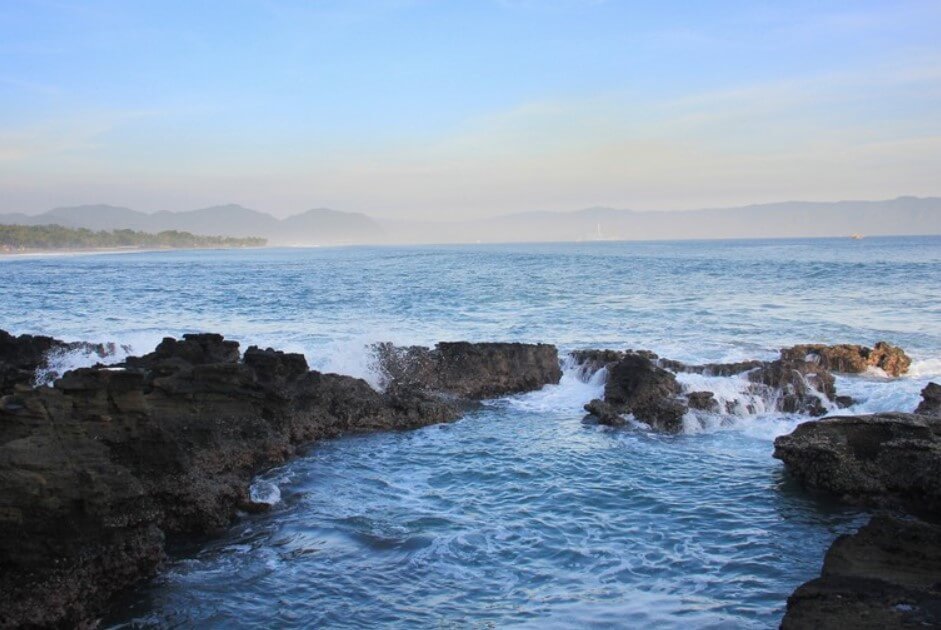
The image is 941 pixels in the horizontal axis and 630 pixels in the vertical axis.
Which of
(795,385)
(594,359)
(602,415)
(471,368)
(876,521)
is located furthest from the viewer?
(594,359)

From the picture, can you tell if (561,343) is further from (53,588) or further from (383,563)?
(53,588)

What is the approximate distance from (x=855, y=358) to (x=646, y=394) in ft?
29.1

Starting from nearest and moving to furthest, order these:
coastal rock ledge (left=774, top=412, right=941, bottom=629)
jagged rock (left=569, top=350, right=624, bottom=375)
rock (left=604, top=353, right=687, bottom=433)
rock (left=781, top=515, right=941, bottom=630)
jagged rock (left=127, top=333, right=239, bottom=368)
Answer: rock (left=781, top=515, right=941, bottom=630)
coastal rock ledge (left=774, top=412, right=941, bottom=629)
jagged rock (left=127, top=333, right=239, bottom=368)
rock (left=604, top=353, right=687, bottom=433)
jagged rock (left=569, top=350, right=624, bottom=375)

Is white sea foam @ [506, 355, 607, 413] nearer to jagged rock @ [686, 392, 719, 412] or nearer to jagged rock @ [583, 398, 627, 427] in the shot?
jagged rock @ [583, 398, 627, 427]

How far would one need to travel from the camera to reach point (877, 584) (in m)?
8.38

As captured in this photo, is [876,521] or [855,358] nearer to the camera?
[876,521]

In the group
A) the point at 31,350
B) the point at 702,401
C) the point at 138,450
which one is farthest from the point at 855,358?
the point at 31,350

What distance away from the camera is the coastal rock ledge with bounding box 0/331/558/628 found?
30.3ft

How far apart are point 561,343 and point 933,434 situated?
57.8 ft

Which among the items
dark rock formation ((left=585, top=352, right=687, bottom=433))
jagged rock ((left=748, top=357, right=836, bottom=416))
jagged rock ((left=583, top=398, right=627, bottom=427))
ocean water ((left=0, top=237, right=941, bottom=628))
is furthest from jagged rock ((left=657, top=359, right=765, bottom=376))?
jagged rock ((left=583, top=398, right=627, bottom=427))

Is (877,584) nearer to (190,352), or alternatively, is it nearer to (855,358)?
(190,352)

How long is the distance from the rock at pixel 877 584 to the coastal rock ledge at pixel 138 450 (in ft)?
25.9

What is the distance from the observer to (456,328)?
3403 cm

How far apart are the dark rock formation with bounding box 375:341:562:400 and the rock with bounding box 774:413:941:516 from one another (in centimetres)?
922
